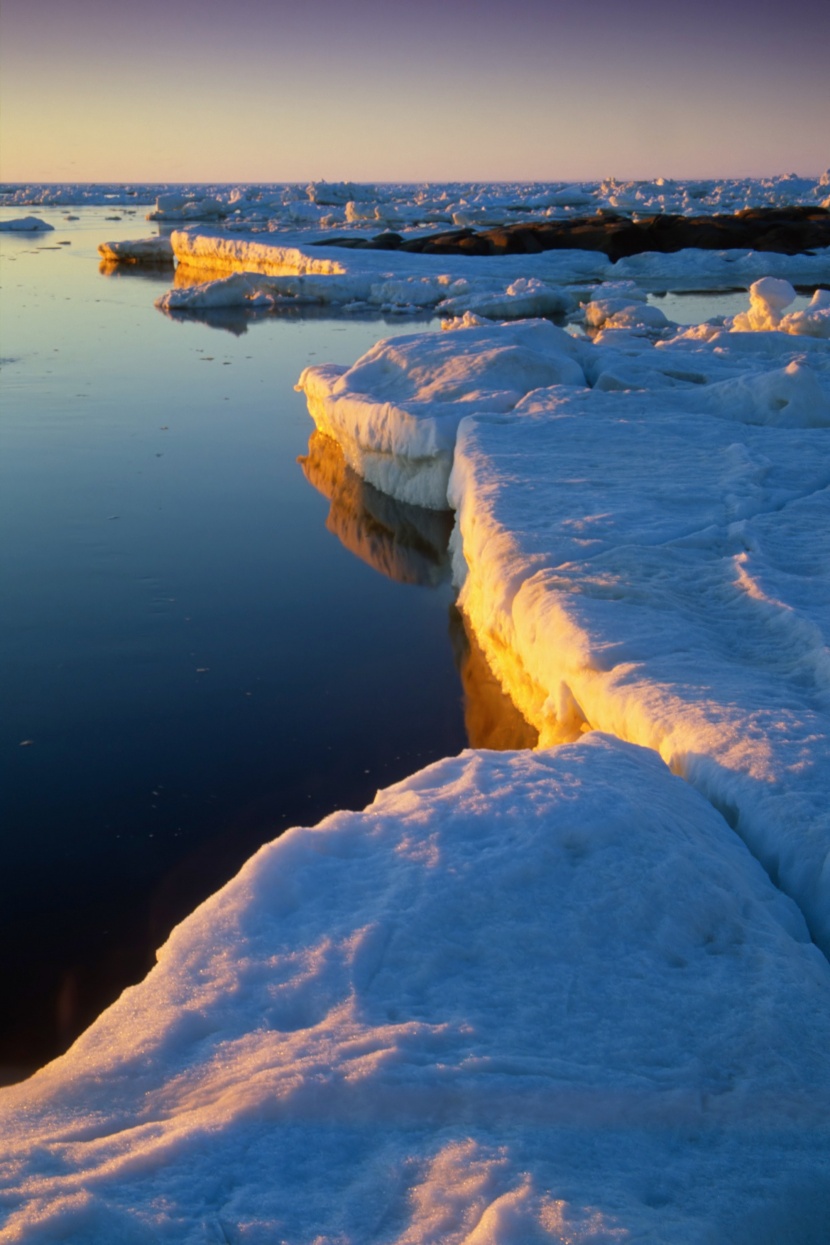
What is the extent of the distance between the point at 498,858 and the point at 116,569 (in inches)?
163

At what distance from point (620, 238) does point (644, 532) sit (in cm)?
2038

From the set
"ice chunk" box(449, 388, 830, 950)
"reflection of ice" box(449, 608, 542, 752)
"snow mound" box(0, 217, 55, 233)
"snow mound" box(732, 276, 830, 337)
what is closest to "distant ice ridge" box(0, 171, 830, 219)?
"snow mound" box(0, 217, 55, 233)

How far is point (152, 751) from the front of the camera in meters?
3.91

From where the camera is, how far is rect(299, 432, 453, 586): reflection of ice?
19.9 ft

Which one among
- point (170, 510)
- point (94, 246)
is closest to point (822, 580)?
point (170, 510)

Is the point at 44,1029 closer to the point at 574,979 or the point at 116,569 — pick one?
the point at 574,979

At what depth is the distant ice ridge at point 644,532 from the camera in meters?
2.71

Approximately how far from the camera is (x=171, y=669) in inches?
179

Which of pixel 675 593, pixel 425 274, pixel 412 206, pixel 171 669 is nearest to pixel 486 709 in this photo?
pixel 675 593

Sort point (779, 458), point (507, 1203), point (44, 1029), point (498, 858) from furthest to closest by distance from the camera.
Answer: point (779, 458) < point (44, 1029) < point (498, 858) < point (507, 1203)

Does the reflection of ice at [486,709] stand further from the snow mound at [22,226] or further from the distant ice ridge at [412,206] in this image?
the snow mound at [22,226]

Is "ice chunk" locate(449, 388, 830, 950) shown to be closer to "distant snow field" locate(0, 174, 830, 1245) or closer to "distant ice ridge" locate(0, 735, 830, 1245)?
"distant snow field" locate(0, 174, 830, 1245)

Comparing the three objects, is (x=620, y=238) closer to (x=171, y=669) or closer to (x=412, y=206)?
(x=412, y=206)

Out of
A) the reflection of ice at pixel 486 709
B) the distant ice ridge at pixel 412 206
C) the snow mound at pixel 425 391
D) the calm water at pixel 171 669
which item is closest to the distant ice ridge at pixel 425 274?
the snow mound at pixel 425 391
